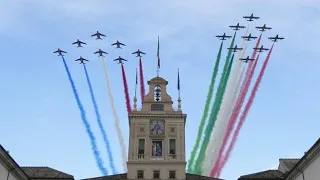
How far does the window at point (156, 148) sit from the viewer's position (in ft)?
273

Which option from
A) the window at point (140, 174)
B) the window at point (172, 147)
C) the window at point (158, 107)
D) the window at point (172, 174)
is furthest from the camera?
the window at point (158, 107)

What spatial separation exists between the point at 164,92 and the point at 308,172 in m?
34.3

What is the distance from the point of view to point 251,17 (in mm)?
110562

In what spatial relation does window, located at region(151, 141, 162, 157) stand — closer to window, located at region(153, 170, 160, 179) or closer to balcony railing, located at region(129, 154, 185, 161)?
balcony railing, located at region(129, 154, 185, 161)

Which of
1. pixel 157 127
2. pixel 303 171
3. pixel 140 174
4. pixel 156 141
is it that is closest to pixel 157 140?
pixel 156 141

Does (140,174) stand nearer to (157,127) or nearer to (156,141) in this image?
(156,141)

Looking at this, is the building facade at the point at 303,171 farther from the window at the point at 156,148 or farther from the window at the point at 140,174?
the window at the point at 140,174

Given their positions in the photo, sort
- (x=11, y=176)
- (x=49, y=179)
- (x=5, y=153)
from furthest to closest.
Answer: (x=49, y=179) < (x=11, y=176) < (x=5, y=153)

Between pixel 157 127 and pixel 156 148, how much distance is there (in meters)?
3.81

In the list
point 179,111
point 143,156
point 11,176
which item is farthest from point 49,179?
point 179,111

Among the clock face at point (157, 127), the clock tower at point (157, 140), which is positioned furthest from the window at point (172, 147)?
the clock face at point (157, 127)

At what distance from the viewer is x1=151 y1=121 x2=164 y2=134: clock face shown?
84750 mm

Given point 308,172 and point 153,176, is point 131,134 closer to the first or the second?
point 153,176

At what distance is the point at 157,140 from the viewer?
276ft
